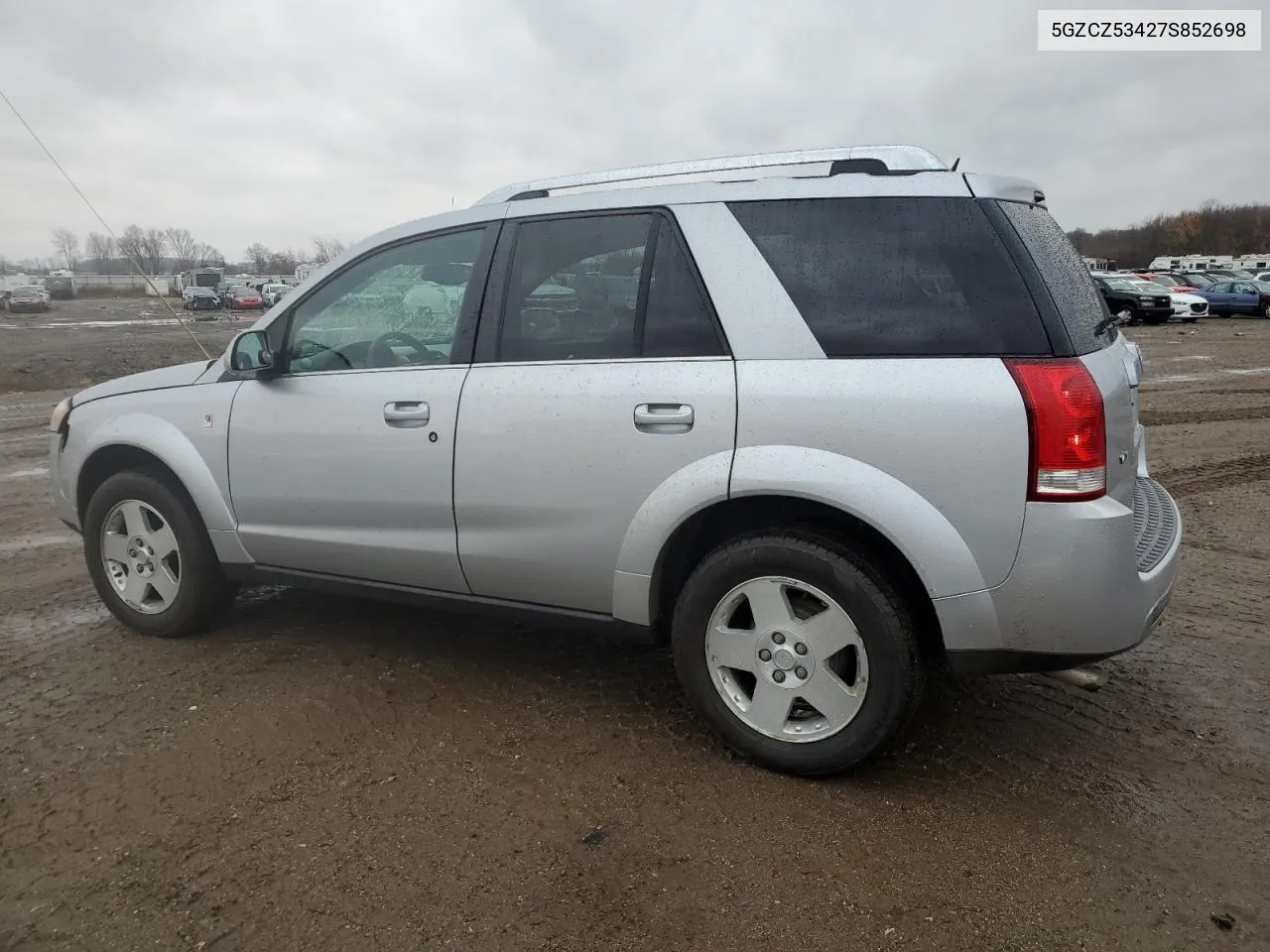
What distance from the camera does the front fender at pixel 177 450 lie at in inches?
160

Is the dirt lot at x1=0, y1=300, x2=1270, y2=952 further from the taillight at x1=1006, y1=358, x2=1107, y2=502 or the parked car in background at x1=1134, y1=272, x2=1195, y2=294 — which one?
the parked car in background at x1=1134, y1=272, x2=1195, y2=294

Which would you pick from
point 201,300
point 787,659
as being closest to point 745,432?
point 787,659

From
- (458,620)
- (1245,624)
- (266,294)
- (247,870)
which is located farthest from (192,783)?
(266,294)

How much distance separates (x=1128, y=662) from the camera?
4.00 meters

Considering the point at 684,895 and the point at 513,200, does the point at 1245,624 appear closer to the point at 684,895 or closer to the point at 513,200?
the point at 684,895

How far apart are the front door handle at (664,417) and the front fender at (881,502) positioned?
0.87ft

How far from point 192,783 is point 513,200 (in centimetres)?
234

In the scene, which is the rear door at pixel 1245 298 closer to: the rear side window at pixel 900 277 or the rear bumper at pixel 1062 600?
the rear bumper at pixel 1062 600

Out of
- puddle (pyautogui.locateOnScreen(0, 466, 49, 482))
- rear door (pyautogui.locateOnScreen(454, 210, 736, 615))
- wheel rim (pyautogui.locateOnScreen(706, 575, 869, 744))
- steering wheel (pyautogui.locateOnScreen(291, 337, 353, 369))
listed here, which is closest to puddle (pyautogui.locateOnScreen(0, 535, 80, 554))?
puddle (pyautogui.locateOnScreen(0, 466, 49, 482))

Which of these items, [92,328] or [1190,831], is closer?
[1190,831]

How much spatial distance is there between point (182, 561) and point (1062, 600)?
3523 millimetres

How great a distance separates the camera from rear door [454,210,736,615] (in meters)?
3.09

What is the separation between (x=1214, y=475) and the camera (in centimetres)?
763

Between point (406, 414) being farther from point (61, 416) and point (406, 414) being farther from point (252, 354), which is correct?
point (61, 416)
